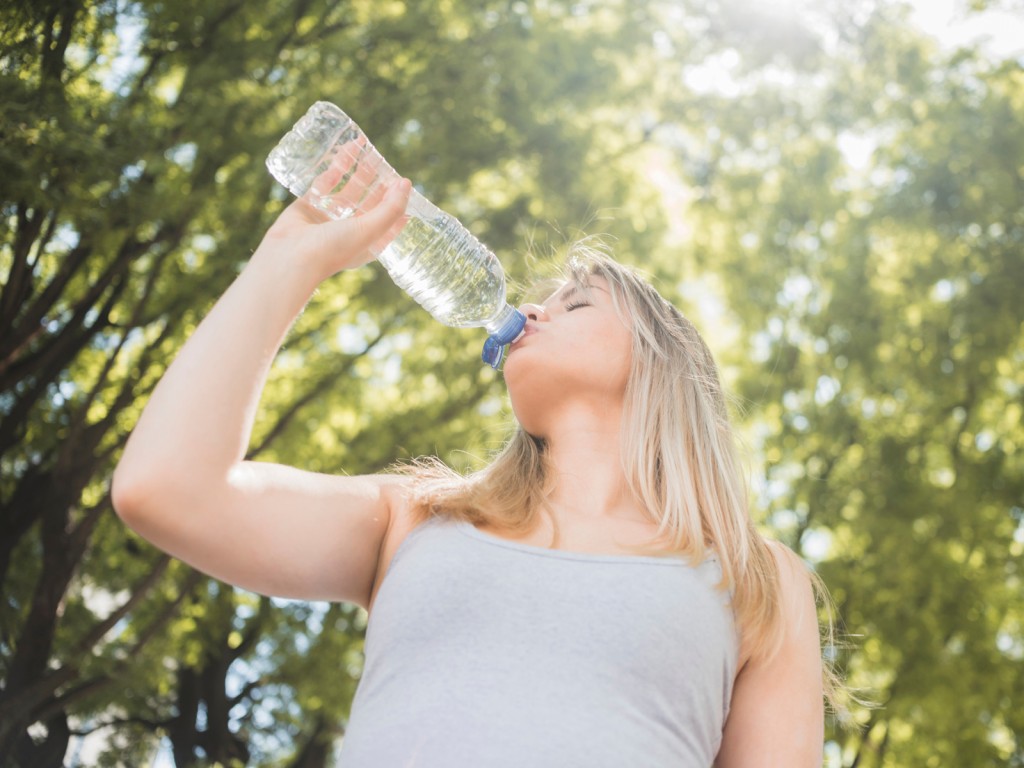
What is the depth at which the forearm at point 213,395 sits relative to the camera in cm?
173

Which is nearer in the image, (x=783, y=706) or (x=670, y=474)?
(x=783, y=706)

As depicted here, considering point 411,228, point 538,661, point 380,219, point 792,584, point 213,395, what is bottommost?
point 411,228

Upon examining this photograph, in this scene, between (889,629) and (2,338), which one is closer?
(2,338)

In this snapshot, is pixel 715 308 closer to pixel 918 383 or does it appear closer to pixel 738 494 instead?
pixel 918 383

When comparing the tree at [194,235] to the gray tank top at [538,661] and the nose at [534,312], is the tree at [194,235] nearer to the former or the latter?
the nose at [534,312]

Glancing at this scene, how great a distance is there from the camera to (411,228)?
3391mm

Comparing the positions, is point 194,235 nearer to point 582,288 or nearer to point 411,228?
point 411,228

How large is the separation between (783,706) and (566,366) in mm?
867

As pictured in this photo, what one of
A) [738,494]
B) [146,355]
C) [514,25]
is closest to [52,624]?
[146,355]

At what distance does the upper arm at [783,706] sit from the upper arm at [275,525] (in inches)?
30.2

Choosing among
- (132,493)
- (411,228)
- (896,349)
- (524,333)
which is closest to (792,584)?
(524,333)

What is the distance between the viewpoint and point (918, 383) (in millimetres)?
10297

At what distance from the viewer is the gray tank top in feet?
5.69

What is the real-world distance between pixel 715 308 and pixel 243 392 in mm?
10637
